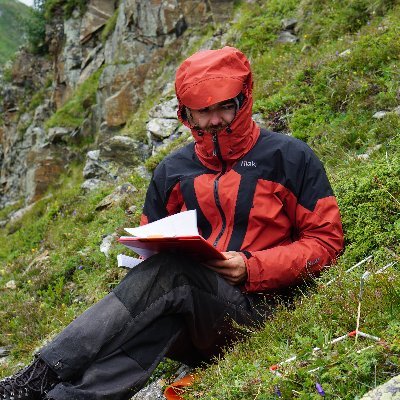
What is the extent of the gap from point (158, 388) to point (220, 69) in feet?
7.60

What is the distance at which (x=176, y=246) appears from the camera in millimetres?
3543

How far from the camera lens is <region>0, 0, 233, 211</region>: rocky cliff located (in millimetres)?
13523

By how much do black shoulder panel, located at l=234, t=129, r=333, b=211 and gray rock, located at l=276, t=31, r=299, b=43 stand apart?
796 cm

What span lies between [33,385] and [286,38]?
32.3ft

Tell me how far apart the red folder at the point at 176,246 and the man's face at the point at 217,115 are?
1.00m

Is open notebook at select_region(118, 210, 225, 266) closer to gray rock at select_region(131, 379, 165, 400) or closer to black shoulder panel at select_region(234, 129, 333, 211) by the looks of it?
black shoulder panel at select_region(234, 129, 333, 211)

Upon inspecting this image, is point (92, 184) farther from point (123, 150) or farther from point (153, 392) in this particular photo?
point (153, 392)

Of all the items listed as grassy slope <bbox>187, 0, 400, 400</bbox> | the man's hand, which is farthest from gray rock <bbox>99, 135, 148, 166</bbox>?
the man's hand

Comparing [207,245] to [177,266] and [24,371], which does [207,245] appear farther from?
[24,371]

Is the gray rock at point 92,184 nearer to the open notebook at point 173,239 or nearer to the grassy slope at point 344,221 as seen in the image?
the grassy slope at point 344,221

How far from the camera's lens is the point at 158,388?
4172 mm

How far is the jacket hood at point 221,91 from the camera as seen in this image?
4.00 m

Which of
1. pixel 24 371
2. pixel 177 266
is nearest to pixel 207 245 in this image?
pixel 177 266

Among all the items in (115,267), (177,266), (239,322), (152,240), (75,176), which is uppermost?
(152,240)
